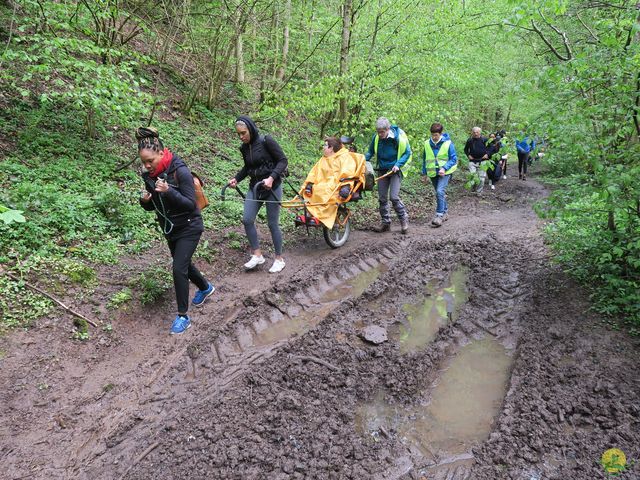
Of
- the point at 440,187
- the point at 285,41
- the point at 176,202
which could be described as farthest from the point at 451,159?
the point at 285,41

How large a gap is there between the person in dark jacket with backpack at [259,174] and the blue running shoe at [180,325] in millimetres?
1540

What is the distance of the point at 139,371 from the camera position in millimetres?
3814

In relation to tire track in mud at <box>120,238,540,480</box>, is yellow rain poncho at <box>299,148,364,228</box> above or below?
above

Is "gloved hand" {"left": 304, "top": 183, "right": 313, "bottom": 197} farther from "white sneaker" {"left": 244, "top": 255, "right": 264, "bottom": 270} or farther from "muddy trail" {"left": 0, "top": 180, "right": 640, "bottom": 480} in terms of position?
"muddy trail" {"left": 0, "top": 180, "right": 640, "bottom": 480}

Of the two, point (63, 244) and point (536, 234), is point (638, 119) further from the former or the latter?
point (63, 244)

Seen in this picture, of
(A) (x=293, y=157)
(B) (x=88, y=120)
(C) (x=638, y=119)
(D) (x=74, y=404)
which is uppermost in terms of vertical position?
(C) (x=638, y=119)

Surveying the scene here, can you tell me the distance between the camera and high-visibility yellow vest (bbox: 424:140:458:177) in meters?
7.93

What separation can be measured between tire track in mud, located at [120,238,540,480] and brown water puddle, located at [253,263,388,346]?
0.05 m

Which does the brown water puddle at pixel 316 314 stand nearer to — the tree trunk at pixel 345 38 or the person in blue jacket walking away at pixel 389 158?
the person in blue jacket walking away at pixel 389 158

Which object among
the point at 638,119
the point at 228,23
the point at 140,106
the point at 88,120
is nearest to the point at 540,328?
the point at 638,119

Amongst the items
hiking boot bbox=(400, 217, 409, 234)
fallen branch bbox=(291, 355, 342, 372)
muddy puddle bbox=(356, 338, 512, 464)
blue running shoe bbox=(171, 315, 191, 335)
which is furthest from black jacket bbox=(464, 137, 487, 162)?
blue running shoe bbox=(171, 315, 191, 335)

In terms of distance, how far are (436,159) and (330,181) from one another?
2785mm

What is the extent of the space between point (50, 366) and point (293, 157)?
6233mm

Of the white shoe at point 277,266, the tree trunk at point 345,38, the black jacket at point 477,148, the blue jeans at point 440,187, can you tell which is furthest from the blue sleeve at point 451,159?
the white shoe at point 277,266
